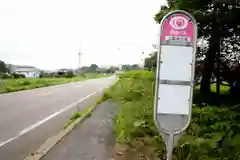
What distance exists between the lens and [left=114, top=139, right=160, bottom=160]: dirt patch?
6598 millimetres

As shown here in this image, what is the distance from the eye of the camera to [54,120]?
45.8ft

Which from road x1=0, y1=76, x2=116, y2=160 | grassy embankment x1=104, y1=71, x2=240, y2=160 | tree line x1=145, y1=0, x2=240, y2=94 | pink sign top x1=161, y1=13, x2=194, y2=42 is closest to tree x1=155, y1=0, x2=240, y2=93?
tree line x1=145, y1=0, x2=240, y2=94

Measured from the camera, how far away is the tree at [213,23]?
13.3 m

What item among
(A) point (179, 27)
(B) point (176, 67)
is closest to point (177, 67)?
(B) point (176, 67)

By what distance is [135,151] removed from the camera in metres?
7.00

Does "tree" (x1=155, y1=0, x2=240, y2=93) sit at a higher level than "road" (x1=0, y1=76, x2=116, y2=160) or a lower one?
Result: higher

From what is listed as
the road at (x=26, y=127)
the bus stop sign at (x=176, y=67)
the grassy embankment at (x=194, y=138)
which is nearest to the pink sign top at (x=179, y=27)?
the bus stop sign at (x=176, y=67)

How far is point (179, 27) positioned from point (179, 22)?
5 centimetres

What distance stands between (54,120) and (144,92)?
528 centimetres

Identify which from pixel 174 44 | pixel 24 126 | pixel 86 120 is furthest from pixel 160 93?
pixel 24 126

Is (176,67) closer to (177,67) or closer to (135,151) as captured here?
(177,67)

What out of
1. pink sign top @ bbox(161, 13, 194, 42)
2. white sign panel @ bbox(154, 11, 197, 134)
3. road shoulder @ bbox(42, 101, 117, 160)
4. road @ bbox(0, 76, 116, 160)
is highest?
pink sign top @ bbox(161, 13, 194, 42)

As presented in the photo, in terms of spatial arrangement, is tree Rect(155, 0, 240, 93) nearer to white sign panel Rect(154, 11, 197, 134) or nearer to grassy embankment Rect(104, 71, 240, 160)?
grassy embankment Rect(104, 71, 240, 160)

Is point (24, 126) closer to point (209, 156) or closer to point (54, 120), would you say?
point (54, 120)
